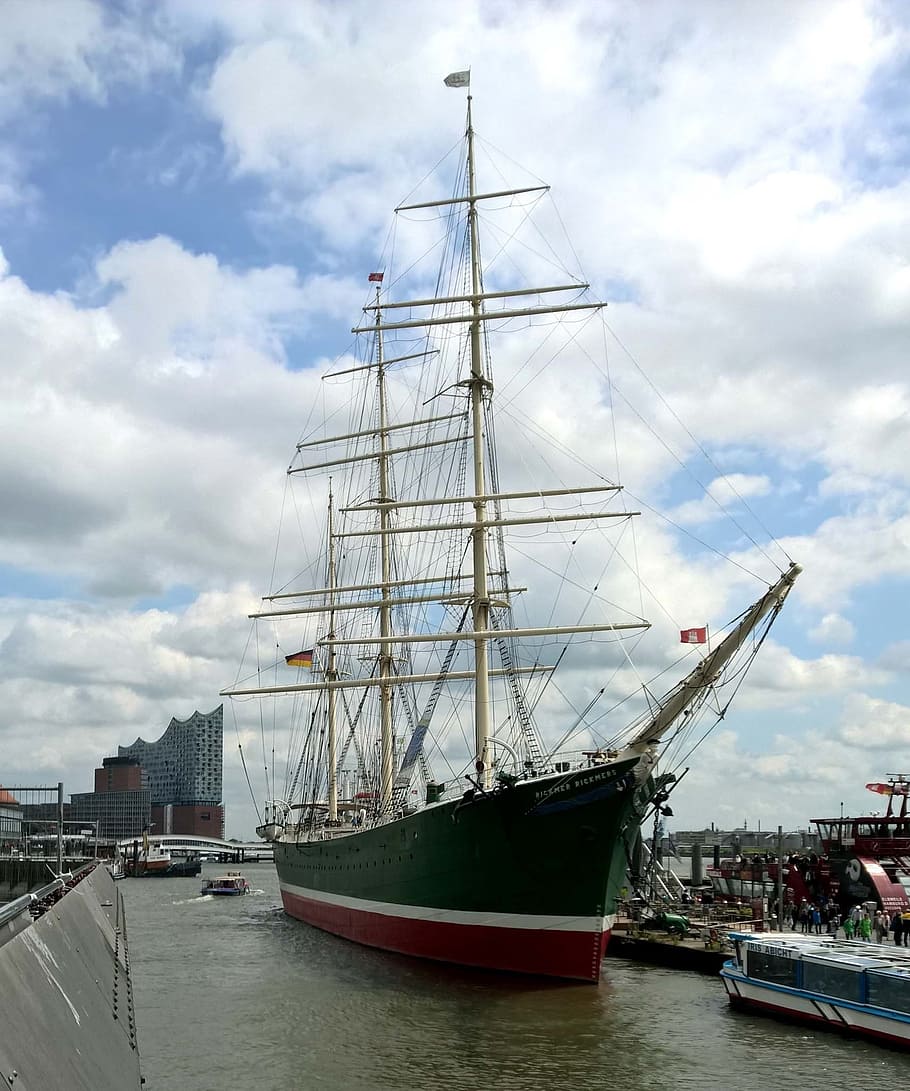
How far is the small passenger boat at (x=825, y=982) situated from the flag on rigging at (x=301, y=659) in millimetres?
35819

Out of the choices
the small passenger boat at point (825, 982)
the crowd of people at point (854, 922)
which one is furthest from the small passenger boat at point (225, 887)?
the small passenger boat at point (825, 982)

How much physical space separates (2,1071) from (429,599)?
40348 mm

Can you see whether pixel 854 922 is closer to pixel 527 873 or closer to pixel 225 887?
pixel 527 873

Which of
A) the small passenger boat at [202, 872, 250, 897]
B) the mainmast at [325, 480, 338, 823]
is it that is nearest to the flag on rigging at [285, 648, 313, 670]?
the mainmast at [325, 480, 338, 823]

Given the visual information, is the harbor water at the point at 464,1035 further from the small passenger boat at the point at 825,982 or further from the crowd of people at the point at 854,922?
the crowd of people at the point at 854,922

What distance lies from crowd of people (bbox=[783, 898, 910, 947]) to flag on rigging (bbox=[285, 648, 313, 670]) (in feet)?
97.6

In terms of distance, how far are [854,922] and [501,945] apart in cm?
1269

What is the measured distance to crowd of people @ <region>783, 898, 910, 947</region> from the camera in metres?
33.3

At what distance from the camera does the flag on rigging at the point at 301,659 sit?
60.0 meters

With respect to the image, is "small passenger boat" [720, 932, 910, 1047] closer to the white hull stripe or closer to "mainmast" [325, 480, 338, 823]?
the white hull stripe

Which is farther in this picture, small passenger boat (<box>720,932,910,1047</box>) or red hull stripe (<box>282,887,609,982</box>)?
red hull stripe (<box>282,887,609,982</box>)

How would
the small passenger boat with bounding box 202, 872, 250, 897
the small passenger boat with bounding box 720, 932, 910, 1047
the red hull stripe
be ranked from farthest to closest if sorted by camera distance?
the small passenger boat with bounding box 202, 872, 250, 897
the red hull stripe
the small passenger boat with bounding box 720, 932, 910, 1047

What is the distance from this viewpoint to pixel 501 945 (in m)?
30.3

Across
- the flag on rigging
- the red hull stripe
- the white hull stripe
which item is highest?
the flag on rigging
